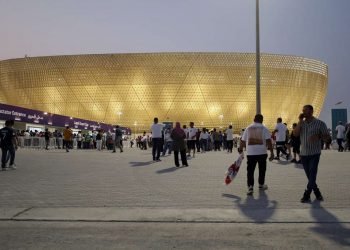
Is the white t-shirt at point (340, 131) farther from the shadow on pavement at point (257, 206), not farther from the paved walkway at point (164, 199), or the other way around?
the shadow on pavement at point (257, 206)

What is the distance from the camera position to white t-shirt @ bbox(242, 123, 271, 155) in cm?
881

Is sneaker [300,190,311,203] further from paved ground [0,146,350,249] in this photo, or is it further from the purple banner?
the purple banner

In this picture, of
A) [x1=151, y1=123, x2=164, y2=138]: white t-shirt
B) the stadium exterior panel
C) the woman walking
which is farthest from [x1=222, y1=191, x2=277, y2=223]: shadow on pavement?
the stadium exterior panel

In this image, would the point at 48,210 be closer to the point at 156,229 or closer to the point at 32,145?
the point at 156,229

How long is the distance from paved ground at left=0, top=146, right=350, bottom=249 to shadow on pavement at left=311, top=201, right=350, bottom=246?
0.03 feet

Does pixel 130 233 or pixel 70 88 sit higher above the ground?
pixel 70 88

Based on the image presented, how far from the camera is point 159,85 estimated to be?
7444 centimetres

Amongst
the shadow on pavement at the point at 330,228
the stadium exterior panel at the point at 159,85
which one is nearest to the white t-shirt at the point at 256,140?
the shadow on pavement at the point at 330,228

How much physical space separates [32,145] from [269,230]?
A: 33.7 metres

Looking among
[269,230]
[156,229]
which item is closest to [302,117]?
[269,230]

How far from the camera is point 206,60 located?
72625mm

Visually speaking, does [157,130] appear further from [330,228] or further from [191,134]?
[330,228]

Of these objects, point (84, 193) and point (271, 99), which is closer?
point (84, 193)

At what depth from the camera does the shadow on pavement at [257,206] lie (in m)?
6.18
